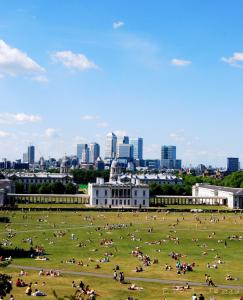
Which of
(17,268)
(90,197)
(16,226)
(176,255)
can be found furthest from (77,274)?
(90,197)

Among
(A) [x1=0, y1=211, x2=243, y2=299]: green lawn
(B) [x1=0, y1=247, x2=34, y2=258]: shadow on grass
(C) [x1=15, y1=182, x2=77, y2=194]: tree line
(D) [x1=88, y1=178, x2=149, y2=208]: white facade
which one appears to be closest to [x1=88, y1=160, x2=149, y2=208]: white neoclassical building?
(D) [x1=88, y1=178, x2=149, y2=208]: white facade

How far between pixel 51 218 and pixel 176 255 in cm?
5216

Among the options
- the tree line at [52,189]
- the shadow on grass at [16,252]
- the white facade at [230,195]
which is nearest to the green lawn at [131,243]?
the shadow on grass at [16,252]

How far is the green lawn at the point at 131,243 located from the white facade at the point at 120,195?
101 feet

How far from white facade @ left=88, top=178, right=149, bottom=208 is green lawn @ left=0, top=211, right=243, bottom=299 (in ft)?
101

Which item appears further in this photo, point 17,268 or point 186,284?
point 17,268

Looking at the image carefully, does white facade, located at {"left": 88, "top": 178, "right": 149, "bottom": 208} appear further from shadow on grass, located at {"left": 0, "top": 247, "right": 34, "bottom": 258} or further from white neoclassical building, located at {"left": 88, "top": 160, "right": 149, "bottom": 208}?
shadow on grass, located at {"left": 0, "top": 247, "right": 34, "bottom": 258}

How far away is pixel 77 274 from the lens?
56.0 meters

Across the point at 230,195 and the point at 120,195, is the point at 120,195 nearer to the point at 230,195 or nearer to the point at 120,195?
the point at 120,195

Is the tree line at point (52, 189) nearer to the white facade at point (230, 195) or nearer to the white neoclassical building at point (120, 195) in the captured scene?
the white neoclassical building at point (120, 195)

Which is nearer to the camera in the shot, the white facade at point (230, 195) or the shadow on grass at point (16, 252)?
the shadow on grass at point (16, 252)

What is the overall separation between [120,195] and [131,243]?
8770 cm

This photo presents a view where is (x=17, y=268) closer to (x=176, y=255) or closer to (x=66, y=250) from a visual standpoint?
(x=66, y=250)

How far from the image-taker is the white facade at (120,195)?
546 ft
